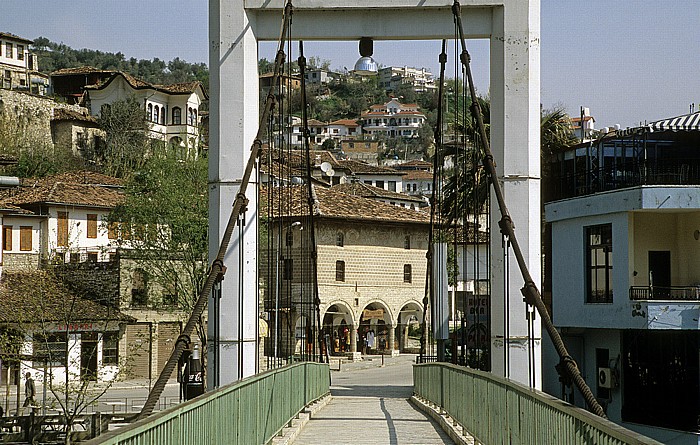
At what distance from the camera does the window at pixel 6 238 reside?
47325 mm

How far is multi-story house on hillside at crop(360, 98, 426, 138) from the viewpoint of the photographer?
7234 inches

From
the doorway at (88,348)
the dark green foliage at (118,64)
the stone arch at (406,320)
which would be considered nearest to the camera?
the doorway at (88,348)

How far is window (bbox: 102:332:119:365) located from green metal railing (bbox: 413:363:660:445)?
31284 mm

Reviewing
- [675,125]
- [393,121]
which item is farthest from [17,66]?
[393,121]

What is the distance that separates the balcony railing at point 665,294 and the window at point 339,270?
30.1 m

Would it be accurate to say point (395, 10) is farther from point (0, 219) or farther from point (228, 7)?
point (0, 219)

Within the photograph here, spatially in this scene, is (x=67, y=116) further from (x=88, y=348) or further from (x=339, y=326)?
(x=88, y=348)

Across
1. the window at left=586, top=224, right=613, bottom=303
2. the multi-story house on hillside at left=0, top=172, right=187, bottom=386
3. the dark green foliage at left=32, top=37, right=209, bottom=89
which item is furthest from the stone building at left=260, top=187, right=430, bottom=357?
the dark green foliage at left=32, top=37, right=209, bottom=89

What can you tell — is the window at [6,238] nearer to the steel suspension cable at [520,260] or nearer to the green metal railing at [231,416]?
the green metal railing at [231,416]

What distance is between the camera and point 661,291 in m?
29.1

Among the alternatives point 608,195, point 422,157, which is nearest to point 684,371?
point 608,195

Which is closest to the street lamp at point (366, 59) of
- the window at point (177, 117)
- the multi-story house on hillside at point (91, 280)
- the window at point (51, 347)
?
the window at point (51, 347)

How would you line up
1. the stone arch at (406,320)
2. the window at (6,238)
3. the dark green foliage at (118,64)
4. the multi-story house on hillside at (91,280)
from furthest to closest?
the dark green foliage at (118,64) < the stone arch at (406,320) < the window at (6,238) < the multi-story house on hillside at (91,280)

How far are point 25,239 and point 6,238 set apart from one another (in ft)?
3.48
